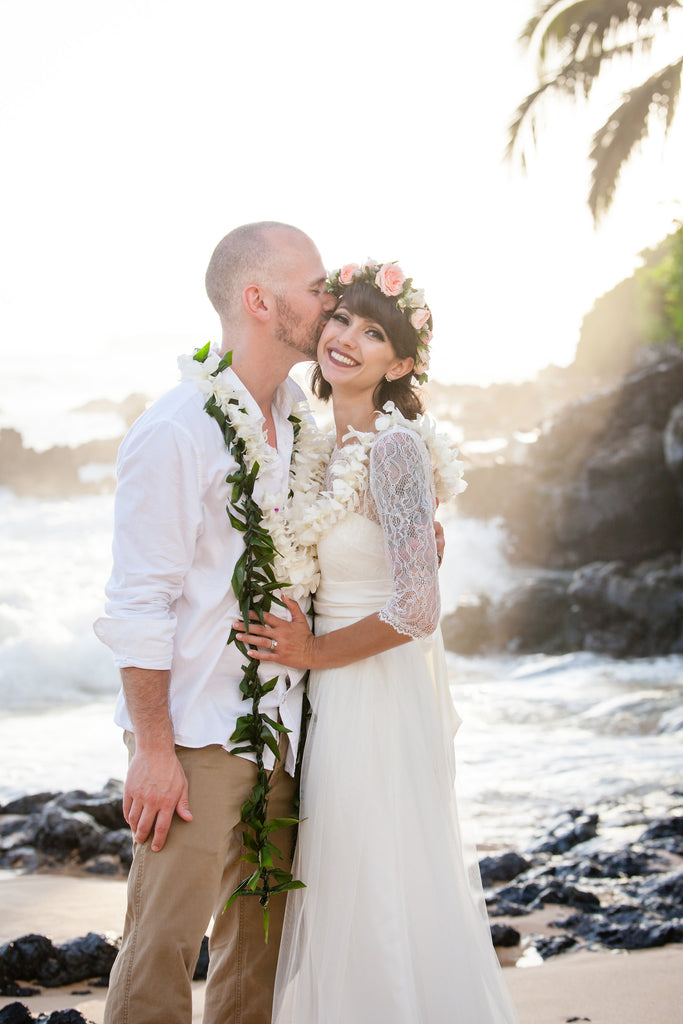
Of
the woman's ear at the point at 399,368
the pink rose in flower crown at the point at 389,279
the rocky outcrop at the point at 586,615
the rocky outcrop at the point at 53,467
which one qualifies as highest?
the rocky outcrop at the point at 53,467

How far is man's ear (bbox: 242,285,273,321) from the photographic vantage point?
322 cm

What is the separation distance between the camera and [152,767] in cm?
272

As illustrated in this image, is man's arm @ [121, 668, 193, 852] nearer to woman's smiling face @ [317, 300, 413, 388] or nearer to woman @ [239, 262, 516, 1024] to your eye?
woman @ [239, 262, 516, 1024]

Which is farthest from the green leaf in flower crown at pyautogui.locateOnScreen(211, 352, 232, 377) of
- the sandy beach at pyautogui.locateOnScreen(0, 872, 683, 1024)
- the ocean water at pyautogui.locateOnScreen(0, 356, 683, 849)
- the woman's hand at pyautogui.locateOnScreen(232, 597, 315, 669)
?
the sandy beach at pyautogui.locateOnScreen(0, 872, 683, 1024)

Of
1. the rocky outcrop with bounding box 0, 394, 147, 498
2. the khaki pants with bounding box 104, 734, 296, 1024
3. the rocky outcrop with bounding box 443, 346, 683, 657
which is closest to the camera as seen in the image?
the khaki pants with bounding box 104, 734, 296, 1024

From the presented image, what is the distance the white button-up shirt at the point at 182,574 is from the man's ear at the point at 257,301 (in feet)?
1.16

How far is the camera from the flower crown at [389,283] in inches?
133

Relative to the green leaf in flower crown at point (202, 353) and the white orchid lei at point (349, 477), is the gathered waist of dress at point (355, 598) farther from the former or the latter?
the green leaf in flower crown at point (202, 353)

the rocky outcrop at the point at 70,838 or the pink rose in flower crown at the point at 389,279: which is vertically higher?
the pink rose in flower crown at the point at 389,279

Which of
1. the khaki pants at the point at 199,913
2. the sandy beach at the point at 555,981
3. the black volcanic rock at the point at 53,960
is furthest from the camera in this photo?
the black volcanic rock at the point at 53,960

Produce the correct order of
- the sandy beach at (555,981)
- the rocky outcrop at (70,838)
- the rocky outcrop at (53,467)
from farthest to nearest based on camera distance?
the rocky outcrop at (53,467)
the rocky outcrop at (70,838)
the sandy beach at (555,981)

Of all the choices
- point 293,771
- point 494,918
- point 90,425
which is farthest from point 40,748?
point 90,425

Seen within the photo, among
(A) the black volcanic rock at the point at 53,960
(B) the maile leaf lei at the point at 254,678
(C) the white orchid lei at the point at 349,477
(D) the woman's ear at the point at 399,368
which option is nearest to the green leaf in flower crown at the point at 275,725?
(B) the maile leaf lei at the point at 254,678

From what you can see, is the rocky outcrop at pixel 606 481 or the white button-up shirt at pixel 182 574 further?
the rocky outcrop at pixel 606 481
